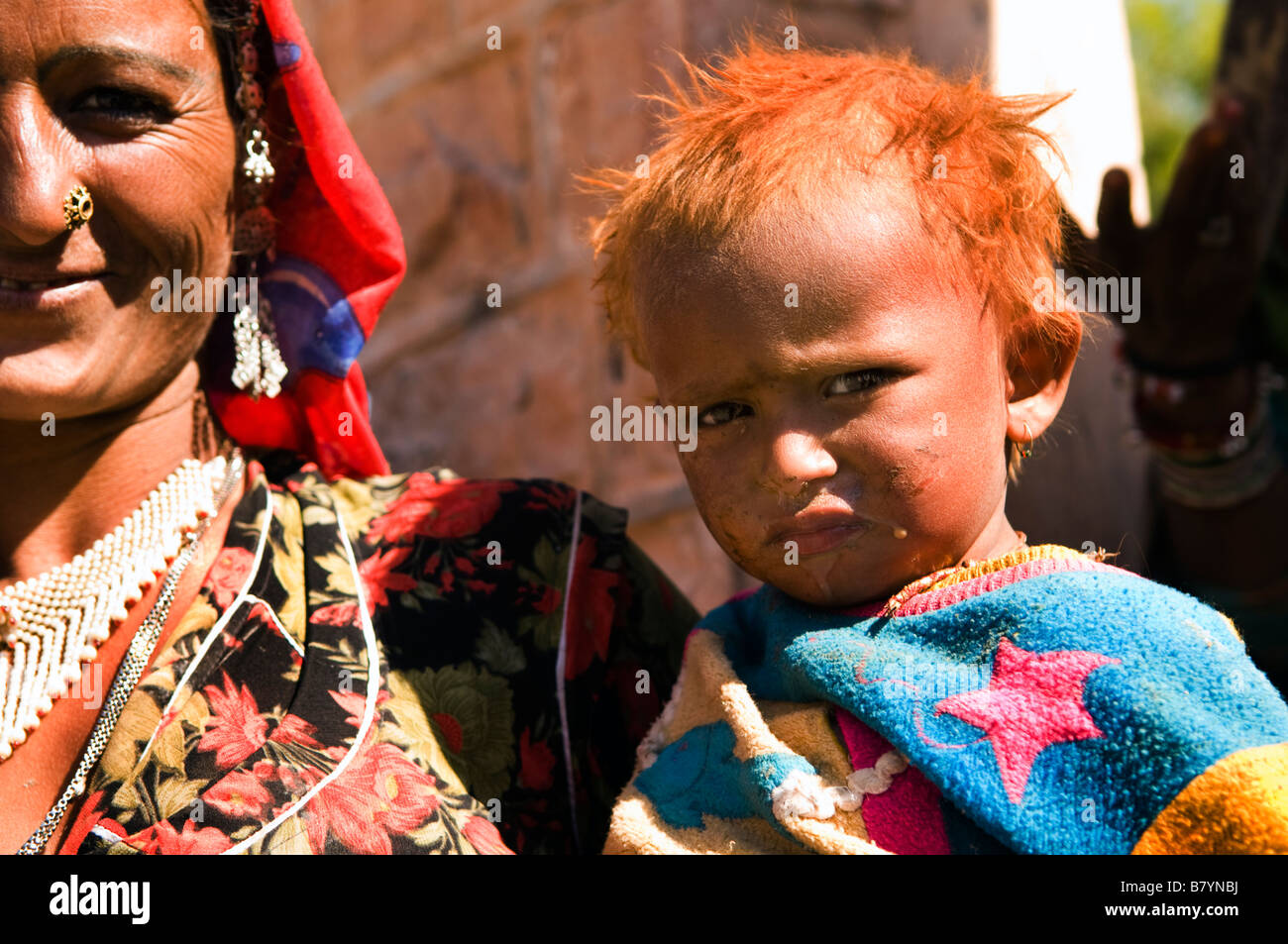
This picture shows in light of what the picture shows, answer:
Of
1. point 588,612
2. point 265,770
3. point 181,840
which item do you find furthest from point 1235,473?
point 181,840

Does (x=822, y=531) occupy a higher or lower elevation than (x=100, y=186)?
lower

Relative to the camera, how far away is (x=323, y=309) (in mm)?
2160

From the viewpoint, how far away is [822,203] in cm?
155

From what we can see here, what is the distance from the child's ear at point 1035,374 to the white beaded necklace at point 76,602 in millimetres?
1178

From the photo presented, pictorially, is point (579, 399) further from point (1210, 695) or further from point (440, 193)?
point (1210, 695)

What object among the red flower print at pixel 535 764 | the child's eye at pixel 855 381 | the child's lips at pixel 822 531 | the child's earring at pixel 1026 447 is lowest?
the red flower print at pixel 535 764

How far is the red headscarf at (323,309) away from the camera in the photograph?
6.96ft

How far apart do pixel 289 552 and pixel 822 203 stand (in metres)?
0.93

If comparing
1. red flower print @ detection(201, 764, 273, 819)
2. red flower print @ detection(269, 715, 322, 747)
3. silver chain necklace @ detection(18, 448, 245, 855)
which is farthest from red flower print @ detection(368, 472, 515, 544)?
red flower print @ detection(201, 764, 273, 819)

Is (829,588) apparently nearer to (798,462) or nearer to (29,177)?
(798,462)

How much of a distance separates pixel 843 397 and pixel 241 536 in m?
0.93

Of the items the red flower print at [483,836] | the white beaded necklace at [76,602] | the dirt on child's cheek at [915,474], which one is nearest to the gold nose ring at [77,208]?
the white beaded necklace at [76,602]

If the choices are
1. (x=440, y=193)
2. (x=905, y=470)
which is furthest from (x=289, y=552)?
(x=440, y=193)

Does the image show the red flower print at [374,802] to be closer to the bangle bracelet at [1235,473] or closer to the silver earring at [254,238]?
the silver earring at [254,238]
